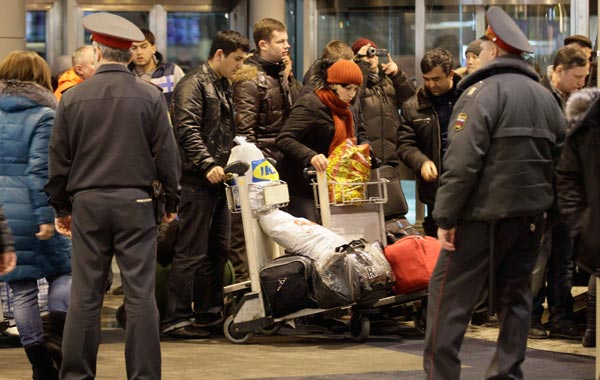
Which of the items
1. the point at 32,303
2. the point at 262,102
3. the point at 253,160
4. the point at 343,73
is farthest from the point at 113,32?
the point at 262,102

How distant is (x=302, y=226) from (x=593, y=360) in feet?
6.65

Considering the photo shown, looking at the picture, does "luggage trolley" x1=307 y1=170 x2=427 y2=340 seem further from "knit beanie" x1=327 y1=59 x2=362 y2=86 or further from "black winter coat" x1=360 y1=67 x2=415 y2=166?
"black winter coat" x1=360 y1=67 x2=415 y2=166

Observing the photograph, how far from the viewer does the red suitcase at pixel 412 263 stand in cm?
832

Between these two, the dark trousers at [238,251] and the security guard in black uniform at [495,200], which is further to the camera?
the dark trousers at [238,251]

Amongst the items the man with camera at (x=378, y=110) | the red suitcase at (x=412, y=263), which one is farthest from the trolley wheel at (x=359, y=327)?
the man with camera at (x=378, y=110)

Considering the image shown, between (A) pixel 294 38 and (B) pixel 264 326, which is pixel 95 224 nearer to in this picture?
(B) pixel 264 326

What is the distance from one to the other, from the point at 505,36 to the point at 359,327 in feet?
9.88

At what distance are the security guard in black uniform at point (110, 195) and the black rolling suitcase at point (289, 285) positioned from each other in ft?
7.03

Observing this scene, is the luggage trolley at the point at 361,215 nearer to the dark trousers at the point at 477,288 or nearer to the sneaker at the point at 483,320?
the sneaker at the point at 483,320

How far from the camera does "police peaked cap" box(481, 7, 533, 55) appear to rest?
5998 millimetres

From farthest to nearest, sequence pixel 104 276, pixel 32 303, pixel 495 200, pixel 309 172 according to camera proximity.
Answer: pixel 309 172
pixel 32 303
pixel 104 276
pixel 495 200

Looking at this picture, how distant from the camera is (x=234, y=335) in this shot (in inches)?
333

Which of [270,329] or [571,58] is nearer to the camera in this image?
[571,58]

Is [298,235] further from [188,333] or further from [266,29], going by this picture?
[266,29]
